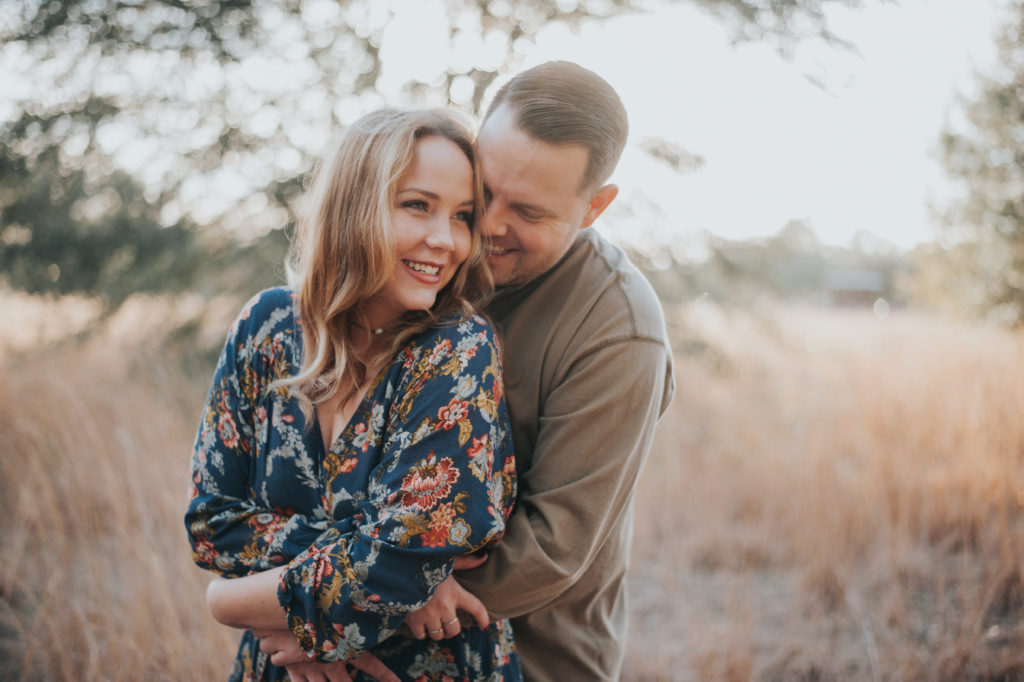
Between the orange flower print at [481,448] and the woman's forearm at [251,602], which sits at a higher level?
the orange flower print at [481,448]

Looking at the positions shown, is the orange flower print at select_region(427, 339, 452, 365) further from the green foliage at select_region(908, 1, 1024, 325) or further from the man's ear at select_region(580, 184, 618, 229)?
the green foliage at select_region(908, 1, 1024, 325)

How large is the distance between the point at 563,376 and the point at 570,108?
0.74 m

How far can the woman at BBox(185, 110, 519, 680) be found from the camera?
1261 millimetres

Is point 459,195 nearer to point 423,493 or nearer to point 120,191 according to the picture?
point 423,493

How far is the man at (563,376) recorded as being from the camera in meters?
1.44

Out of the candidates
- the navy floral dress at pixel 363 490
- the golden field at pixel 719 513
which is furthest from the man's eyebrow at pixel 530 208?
the golden field at pixel 719 513

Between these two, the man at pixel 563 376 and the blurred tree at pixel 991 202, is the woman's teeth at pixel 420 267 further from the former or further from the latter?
the blurred tree at pixel 991 202

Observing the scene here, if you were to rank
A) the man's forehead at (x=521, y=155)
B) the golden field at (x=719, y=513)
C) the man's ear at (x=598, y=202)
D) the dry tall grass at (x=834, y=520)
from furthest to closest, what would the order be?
1. the dry tall grass at (x=834, y=520)
2. the golden field at (x=719, y=513)
3. the man's ear at (x=598, y=202)
4. the man's forehead at (x=521, y=155)

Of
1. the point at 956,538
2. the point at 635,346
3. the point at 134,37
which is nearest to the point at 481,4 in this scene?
the point at 134,37

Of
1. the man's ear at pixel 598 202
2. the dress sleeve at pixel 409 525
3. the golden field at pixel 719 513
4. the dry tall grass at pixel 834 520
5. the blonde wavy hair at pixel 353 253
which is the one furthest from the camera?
the dry tall grass at pixel 834 520

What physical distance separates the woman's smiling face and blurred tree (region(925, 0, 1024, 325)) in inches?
337

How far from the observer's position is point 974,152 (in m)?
Result: 9.58

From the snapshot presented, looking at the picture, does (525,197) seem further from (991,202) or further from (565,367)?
(991,202)

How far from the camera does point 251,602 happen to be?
53.1 inches
